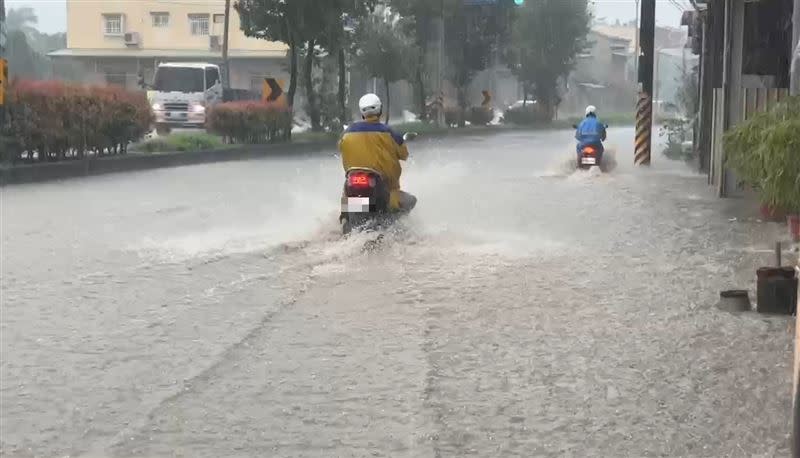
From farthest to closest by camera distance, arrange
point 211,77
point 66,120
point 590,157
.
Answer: point 211,77
point 590,157
point 66,120

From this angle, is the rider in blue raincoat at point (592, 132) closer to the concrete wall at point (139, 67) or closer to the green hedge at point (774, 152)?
the green hedge at point (774, 152)

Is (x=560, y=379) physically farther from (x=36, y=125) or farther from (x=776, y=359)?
(x=36, y=125)

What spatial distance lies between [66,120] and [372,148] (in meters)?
11.8

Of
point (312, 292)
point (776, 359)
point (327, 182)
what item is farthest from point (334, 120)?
point (776, 359)

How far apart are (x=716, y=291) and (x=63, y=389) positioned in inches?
197

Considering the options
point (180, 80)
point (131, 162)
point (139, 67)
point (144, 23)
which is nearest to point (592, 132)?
point (131, 162)

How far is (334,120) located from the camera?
125 feet

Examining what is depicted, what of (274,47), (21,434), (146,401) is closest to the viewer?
(21,434)

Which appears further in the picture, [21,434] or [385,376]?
[385,376]

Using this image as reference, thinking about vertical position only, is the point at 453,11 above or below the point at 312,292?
above

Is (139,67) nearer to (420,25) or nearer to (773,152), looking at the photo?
(420,25)

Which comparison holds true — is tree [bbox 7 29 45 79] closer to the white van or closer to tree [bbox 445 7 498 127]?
the white van

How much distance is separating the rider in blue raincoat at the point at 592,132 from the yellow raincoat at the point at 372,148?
36.7 feet

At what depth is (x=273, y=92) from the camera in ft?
111
